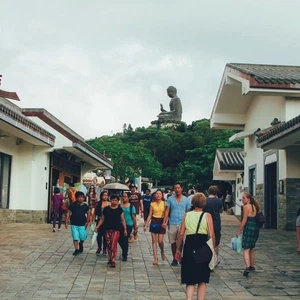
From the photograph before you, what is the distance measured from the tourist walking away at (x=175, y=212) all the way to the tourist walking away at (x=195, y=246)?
361 cm

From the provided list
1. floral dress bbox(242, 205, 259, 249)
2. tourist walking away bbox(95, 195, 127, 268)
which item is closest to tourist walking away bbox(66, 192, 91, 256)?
tourist walking away bbox(95, 195, 127, 268)

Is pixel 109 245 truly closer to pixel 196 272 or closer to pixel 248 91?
pixel 196 272

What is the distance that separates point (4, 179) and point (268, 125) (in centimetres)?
976

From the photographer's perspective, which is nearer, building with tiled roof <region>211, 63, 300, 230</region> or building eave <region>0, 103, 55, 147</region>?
building eave <region>0, 103, 55, 147</region>

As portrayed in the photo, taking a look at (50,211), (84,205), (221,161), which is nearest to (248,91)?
(84,205)

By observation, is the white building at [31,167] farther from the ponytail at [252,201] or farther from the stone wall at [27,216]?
the ponytail at [252,201]

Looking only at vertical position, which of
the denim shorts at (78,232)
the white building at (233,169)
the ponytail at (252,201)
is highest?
the white building at (233,169)

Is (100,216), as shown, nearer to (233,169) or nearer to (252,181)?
(252,181)

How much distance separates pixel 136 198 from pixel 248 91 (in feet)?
15.4

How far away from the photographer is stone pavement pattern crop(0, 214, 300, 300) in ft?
25.4

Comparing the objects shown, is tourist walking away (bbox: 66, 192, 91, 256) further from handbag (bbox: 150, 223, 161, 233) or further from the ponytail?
the ponytail

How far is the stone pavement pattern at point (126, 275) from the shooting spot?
25.4ft

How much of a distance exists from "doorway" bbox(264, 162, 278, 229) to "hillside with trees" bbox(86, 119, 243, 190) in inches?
622

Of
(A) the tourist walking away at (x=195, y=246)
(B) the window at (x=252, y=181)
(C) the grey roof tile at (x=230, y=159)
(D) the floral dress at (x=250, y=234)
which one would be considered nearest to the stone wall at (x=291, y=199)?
(B) the window at (x=252, y=181)
